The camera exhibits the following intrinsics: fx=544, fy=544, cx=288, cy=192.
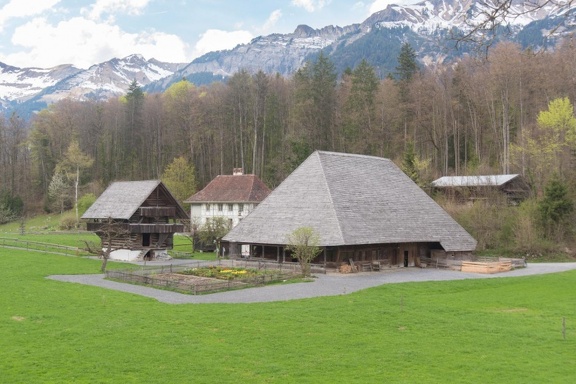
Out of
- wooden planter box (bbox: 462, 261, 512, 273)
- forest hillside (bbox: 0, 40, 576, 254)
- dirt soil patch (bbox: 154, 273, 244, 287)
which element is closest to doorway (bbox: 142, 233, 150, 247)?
dirt soil patch (bbox: 154, 273, 244, 287)

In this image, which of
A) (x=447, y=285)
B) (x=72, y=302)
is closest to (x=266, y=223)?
(x=447, y=285)

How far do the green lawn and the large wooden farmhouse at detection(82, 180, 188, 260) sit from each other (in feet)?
57.7

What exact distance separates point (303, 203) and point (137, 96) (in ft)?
174

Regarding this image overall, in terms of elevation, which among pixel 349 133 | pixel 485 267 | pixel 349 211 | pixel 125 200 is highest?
pixel 349 133

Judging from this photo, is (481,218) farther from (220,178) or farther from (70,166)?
(70,166)

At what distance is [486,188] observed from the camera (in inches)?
2073

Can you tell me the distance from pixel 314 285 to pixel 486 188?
28.5 metres

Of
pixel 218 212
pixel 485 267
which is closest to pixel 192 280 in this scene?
pixel 485 267

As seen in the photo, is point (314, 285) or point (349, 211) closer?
point (314, 285)

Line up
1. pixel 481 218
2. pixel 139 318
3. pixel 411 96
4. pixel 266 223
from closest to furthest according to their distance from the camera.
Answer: pixel 139 318
pixel 266 223
pixel 481 218
pixel 411 96

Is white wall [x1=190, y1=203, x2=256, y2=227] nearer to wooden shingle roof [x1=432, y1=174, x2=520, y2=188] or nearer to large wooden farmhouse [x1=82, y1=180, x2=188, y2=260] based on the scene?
large wooden farmhouse [x1=82, y1=180, x2=188, y2=260]

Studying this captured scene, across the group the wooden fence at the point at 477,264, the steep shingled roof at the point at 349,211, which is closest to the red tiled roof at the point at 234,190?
the steep shingled roof at the point at 349,211

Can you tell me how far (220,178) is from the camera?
67938mm

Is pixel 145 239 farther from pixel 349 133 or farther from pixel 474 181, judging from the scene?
pixel 474 181
